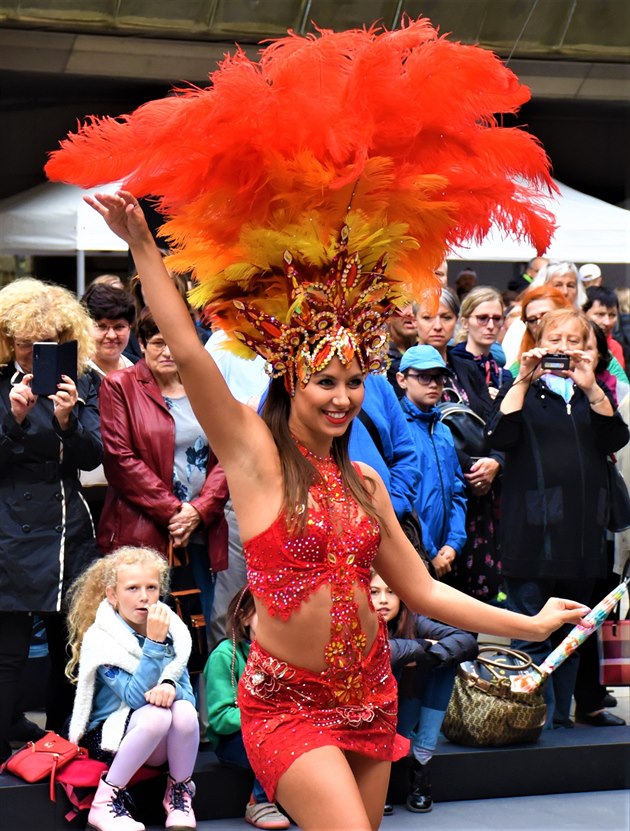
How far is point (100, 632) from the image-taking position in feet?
15.7

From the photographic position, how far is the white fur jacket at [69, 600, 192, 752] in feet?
15.5

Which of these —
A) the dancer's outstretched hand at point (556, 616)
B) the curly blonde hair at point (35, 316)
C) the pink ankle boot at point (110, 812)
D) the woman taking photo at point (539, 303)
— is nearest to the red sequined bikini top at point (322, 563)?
the dancer's outstretched hand at point (556, 616)

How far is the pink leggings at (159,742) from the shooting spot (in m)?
4.63

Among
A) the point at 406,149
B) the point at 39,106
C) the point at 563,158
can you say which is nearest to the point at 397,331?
the point at 406,149

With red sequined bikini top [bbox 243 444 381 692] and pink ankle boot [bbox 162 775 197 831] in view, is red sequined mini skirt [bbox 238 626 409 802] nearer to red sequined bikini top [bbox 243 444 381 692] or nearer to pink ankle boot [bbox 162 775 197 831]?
red sequined bikini top [bbox 243 444 381 692]

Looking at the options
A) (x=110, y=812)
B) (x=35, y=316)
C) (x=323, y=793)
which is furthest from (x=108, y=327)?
(x=323, y=793)

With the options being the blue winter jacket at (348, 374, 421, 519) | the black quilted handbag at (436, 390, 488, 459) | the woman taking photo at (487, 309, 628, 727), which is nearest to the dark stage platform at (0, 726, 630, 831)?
the woman taking photo at (487, 309, 628, 727)

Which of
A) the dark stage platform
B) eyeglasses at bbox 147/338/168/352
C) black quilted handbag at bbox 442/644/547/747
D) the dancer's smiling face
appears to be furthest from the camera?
black quilted handbag at bbox 442/644/547/747

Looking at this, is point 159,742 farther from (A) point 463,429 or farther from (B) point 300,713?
(A) point 463,429

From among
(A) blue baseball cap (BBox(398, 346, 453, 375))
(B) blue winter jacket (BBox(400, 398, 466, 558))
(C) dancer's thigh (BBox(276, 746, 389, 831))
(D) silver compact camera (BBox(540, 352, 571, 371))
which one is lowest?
(C) dancer's thigh (BBox(276, 746, 389, 831))

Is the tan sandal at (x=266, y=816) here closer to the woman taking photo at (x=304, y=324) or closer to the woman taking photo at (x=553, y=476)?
Answer: the woman taking photo at (x=553, y=476)

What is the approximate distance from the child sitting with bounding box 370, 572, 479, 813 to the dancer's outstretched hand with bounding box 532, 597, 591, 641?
1817 millimetres

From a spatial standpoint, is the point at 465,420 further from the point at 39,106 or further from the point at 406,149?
the point at 39,106

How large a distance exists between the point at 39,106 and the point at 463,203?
9.02 m
